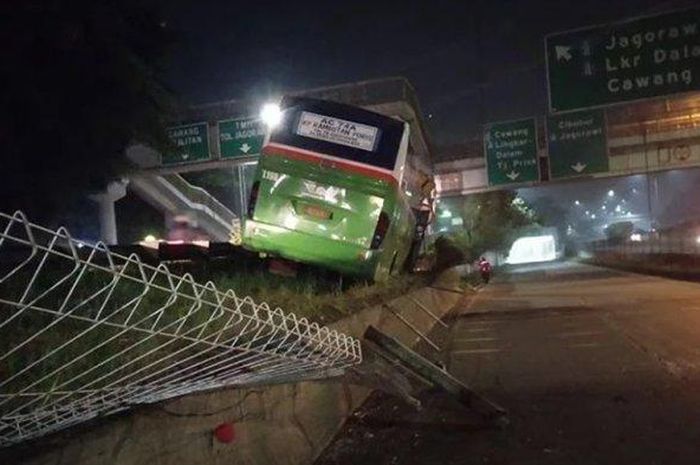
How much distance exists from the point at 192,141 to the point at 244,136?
1.99 metres

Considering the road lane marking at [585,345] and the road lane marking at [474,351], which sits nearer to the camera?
the road lane marking at [585,345]

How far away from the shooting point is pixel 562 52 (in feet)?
66.9

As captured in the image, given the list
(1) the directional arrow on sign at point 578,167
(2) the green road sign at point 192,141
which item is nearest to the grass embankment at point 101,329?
(2) the green road sign at point 192,141

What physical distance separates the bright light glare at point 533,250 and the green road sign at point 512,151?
198 ft

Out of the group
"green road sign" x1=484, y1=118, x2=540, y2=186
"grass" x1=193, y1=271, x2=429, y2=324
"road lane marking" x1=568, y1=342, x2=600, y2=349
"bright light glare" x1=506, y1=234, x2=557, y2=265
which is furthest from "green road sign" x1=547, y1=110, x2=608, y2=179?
"bright light glare" x1=506, y1=234, x2=557, y2=265

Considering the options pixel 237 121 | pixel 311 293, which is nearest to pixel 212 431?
pixel 311 293

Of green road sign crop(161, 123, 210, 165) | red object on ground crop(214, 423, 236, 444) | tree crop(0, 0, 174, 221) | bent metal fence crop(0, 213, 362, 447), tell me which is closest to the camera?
bent metal fence crop(0, 213, 362, 447)

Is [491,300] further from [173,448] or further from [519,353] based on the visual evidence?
[173,448]

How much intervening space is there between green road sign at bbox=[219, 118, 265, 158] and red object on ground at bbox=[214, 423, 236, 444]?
2081 centimetres

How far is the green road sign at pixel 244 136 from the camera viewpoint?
25516 mm

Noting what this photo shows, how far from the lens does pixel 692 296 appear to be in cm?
2028

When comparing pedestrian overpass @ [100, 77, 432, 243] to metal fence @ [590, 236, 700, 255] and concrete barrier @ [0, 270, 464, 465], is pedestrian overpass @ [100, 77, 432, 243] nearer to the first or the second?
concrete barrier @ [0, 270, 464, 465]

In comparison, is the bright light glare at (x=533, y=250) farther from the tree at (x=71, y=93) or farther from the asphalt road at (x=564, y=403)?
the tree at (x=71, y=93)

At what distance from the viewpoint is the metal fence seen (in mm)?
37406
